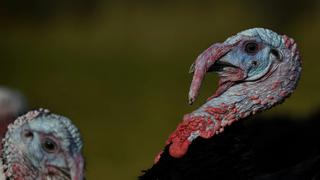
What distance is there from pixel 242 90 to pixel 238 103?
0.07 metres

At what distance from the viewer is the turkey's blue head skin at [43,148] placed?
4.69 m

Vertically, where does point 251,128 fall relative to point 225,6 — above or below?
below

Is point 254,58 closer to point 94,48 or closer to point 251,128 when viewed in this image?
point 251,128

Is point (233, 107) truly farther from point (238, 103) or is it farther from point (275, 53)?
point (275, 53)

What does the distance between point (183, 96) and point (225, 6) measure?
6500 mm

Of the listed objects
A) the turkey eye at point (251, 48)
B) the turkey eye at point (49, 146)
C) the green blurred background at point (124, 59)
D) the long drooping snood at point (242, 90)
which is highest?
the green blurred background at point (124, 59)

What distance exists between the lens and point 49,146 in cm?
474

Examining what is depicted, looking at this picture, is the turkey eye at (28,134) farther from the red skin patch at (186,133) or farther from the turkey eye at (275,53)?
the turkey eye at (275,53)

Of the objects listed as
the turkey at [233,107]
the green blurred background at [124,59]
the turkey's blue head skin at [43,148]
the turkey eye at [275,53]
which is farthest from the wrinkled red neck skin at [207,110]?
the green blurred background at [124,59]

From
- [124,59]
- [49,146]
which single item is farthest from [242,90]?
[124,59]

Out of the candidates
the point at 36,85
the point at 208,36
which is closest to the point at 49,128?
the point at 36,85

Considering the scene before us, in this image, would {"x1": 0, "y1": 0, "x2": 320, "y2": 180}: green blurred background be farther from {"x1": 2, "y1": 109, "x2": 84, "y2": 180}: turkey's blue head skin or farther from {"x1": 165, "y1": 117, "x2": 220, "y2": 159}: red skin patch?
{"x1": 2, "y1": 109, "x2": 84, "y2": 180}: turkey's blue head skin

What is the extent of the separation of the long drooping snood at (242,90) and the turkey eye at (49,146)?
2.68 ft

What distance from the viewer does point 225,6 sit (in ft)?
66.0
